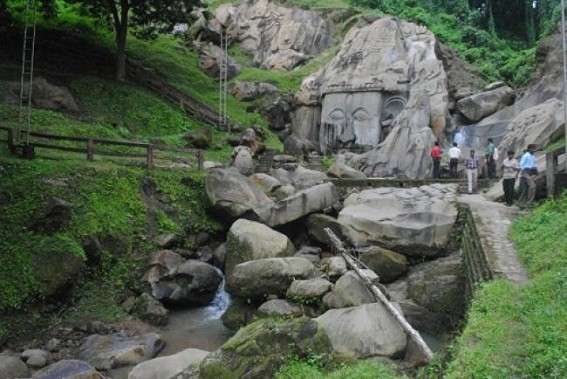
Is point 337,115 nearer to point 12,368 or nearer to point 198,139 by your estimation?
point 198,139

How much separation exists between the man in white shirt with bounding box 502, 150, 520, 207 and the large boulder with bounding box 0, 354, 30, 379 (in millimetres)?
14418

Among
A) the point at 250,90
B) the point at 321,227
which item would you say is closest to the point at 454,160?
the point at 321,227

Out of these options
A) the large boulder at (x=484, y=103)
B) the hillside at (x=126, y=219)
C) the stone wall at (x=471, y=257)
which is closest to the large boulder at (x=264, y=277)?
the hillside at (x=126, y=219)

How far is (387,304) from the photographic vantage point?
11.2 metres

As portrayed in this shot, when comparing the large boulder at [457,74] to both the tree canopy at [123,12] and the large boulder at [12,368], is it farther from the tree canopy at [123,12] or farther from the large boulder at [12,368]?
the large boulder at [12,368]

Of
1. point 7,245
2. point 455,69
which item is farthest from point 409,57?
point 7,245

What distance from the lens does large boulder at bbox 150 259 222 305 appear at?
1492 cm

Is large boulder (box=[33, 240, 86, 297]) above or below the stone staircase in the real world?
below

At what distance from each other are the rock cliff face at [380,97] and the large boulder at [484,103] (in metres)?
1.76

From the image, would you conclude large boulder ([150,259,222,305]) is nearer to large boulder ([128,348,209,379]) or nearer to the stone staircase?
large boulder ([128,348,209,379])

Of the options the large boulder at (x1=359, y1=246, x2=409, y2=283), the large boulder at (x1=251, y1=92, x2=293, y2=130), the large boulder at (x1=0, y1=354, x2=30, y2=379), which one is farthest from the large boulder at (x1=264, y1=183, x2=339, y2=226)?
the large boulder at (x1=251, y1=92, x2=293, y2=130)

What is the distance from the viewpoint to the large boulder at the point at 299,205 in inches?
731

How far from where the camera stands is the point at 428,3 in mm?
49781

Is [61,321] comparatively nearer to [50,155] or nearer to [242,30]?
[50,155]
